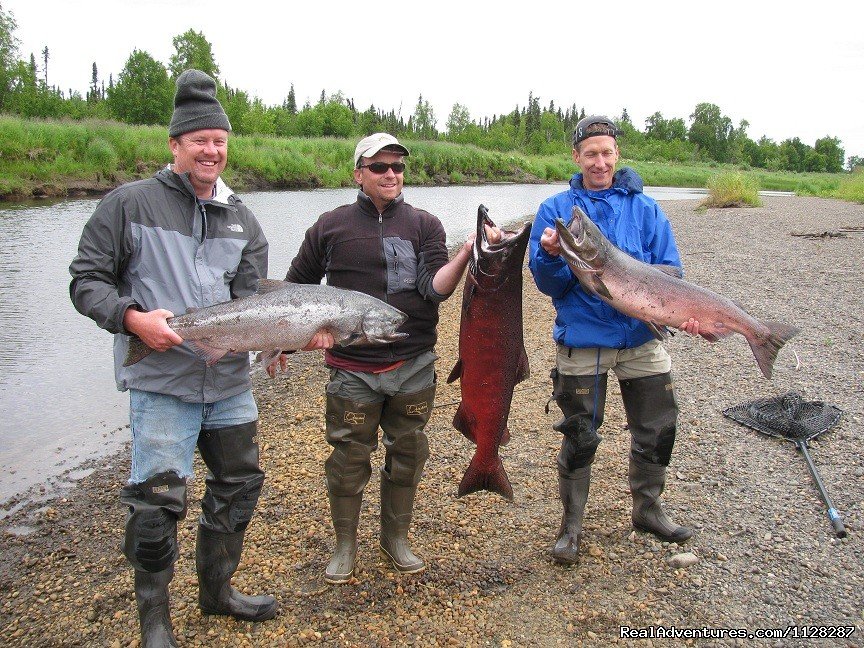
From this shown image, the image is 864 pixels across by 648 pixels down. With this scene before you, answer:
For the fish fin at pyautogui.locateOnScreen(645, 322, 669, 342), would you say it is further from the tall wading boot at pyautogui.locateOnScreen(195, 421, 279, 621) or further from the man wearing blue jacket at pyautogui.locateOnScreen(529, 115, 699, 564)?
the tall wading boot at pyautogui.locateOnScreen(195, 421, 279, 621)

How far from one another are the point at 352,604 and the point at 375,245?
7.52ft

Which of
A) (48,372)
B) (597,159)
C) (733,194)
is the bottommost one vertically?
(48,372)

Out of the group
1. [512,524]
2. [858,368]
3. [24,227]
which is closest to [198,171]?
[512,524]

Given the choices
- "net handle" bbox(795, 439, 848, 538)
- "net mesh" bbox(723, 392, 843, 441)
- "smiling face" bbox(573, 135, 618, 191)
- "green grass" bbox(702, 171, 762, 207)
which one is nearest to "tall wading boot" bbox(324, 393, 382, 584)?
"smiling face" bbox(573, 135, 618, 191)

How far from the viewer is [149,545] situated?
→ 3291 millimetres

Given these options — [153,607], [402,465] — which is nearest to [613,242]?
[402,465]

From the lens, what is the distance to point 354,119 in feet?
341

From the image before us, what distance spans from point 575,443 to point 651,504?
0.83 m

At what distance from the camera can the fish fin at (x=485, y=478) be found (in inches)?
160

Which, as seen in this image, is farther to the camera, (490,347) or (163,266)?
(490,347)

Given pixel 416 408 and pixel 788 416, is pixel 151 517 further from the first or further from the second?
pixel 788 416

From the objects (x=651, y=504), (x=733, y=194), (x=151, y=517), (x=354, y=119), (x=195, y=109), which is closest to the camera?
(x=151, y=517)

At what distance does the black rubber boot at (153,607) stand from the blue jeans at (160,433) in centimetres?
54

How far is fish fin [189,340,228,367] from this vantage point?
3.33m
